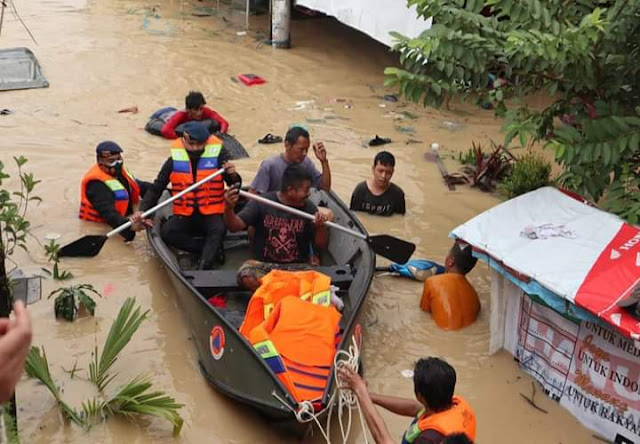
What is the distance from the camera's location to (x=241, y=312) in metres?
5.39

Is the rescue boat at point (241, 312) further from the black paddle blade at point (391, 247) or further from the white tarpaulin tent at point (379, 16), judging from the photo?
the white tarpaulin tent at point (379, 16)

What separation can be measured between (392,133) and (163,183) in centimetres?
409

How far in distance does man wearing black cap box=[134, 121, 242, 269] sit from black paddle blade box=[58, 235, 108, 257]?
56 centimetres

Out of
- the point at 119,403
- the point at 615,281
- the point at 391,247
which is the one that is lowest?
the point at 119,403

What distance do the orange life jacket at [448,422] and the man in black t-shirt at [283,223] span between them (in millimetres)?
2461

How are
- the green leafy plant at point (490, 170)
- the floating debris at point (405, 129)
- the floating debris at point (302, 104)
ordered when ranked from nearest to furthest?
the green leafy plant at point (490, 170), the floating debris at point (405, 129), the floating debris at point (302, 104)

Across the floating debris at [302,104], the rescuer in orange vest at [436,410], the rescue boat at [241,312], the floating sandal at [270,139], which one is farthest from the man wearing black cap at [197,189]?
the floating debris at [302,104]

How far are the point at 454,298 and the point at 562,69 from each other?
1782 mm

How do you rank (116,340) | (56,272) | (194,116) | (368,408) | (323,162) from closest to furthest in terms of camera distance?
(368,408)
(116,340)
(56,272)
(323,162)
(194,116)

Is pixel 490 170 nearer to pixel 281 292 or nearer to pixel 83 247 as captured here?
Answer: pixel 281 292

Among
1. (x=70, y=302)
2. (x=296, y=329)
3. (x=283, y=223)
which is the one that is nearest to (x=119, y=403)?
(x=296, y=329)

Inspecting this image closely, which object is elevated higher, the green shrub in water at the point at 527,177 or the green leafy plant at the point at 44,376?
the green shrub in water at the point at 527,177

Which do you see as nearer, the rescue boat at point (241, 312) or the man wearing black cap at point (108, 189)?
the rescue boat at point (241, 312)

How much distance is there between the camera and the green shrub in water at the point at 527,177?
7.68 meters
